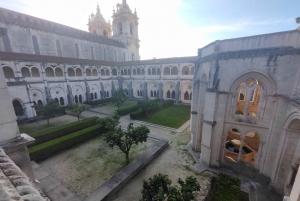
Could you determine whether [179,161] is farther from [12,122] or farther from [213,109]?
[12,122]

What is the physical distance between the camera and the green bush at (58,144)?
10078mm

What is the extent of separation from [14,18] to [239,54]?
1327 inches

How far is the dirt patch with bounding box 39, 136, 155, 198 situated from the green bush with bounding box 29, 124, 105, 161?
1.54 feet

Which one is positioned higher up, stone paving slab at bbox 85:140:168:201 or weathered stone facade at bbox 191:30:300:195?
weathered stone facade at bbox 191:30:300:195

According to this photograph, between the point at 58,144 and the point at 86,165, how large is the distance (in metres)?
3.47

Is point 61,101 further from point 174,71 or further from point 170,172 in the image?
point 170,172

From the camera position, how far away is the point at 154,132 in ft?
49.1

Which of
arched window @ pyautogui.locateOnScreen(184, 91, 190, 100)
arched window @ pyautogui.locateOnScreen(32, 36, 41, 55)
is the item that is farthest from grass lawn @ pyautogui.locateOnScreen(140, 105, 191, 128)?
arched window @ pyautogui.locateOnScreen(32, 36, 41, 55)

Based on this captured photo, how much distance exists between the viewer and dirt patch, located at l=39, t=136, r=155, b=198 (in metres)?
8.20

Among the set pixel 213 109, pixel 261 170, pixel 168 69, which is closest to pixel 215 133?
pixel 213 109

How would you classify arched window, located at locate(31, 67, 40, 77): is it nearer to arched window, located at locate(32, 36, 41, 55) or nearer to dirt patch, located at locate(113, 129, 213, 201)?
arched window, located at locate(32, 36, 41, 55)

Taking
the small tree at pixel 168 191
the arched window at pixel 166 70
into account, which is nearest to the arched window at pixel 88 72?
the arched window at pixel 166 70

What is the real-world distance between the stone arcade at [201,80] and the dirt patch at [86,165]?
585 cm

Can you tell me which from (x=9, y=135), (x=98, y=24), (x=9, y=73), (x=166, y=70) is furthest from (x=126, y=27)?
(x=9, y=135)
